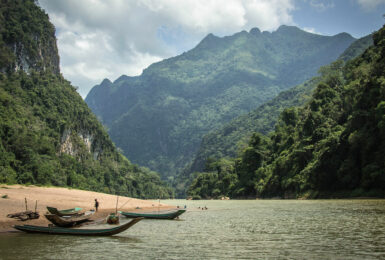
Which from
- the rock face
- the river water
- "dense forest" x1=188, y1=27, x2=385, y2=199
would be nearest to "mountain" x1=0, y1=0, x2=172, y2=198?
the rock face

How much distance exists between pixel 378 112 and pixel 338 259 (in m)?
44.0

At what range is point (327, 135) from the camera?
7550 cm

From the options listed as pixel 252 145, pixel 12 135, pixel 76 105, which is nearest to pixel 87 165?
pixel 76 105

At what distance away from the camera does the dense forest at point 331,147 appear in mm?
53531

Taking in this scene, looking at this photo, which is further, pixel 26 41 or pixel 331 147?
pixel 26 41

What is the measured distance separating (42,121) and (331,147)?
79.7 m

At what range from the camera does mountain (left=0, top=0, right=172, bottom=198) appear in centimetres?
7319

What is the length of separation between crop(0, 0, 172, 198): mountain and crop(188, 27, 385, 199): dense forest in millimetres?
50930

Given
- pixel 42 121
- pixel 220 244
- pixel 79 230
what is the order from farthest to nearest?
pixel 42 121 → pixel 79 230 → pixel 220 244

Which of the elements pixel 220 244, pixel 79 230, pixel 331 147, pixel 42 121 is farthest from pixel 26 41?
pixel 220 244

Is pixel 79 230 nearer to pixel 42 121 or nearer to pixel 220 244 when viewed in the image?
pixel 220 244

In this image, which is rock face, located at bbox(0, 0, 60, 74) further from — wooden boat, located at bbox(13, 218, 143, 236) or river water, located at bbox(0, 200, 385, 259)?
river water, located at bbox(0, 200, 385, 259)

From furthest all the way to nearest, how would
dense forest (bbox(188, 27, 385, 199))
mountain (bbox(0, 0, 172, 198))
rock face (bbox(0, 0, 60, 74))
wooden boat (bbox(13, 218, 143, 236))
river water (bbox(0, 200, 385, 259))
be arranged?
rock face (bbox(0, 0, 60, 74)), mountain (bbox(0, 0, 172, 198)), dense forest (bbox(188, 27, 385, 199)), wooden boat (bbox(13, 218, 143, 236)), river water (bbox(0, 200, 385, 259))

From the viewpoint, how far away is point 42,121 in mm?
100062
